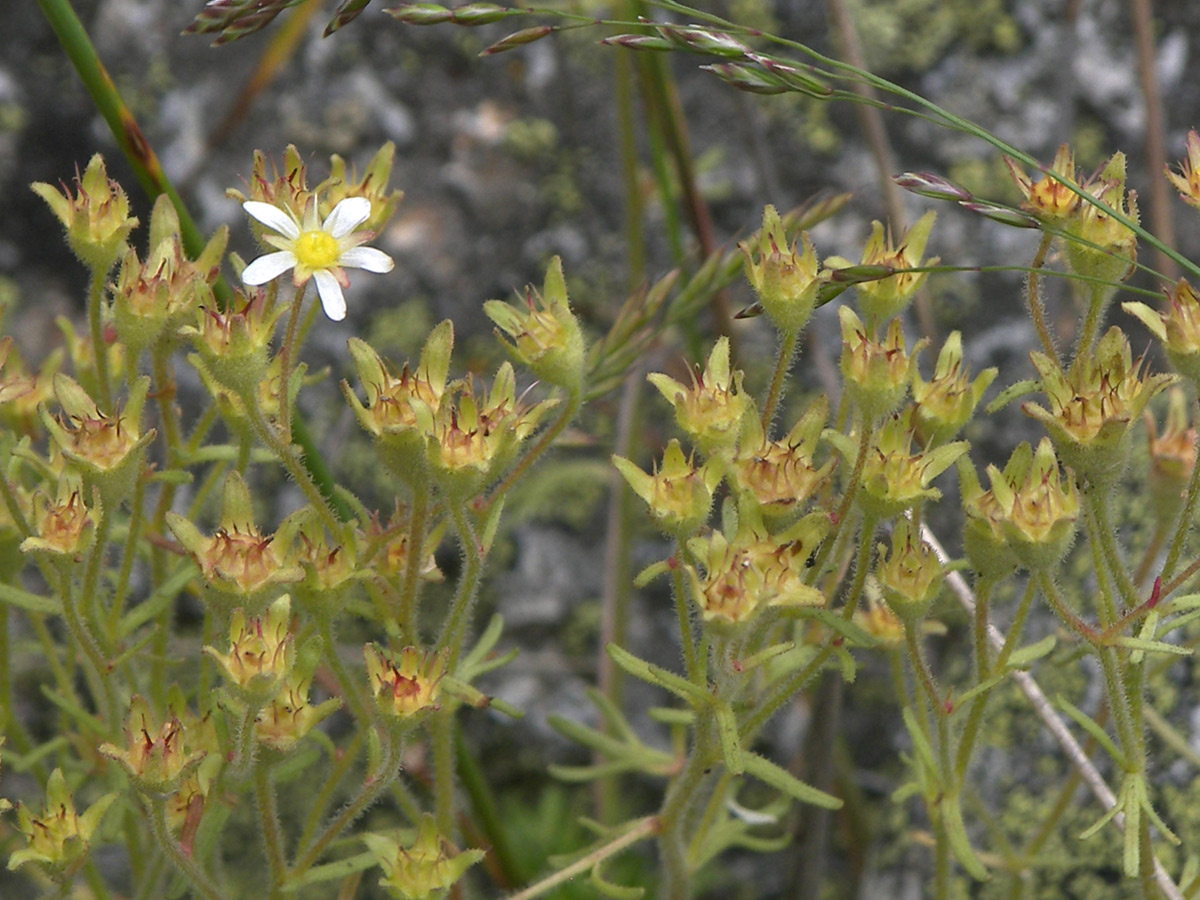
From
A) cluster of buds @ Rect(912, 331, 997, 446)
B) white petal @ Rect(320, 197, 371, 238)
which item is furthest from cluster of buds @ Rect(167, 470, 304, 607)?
cluster of buds @ Rect(912, 331, 997, 446)

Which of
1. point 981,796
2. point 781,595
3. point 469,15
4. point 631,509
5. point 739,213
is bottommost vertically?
point 981,796

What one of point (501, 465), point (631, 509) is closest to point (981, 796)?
point (631, 509)

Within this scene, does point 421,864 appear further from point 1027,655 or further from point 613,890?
point 1027,655

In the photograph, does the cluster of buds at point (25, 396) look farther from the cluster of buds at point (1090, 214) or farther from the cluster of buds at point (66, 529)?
the cluster of buds at point (1090, 214)

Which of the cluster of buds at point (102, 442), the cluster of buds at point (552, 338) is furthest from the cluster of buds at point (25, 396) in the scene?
the cluster of buds at point (552, 338)

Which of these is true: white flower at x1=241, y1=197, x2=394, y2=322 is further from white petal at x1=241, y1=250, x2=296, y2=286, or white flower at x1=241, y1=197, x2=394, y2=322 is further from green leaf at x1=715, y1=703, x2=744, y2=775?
green leaf at x1=715, y1=703, x2=744, y2=775

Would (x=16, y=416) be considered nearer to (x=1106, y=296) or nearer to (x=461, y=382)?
(x=461, y=382)
